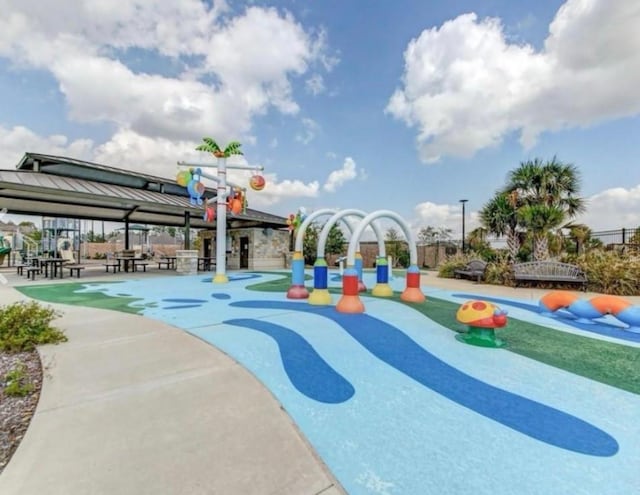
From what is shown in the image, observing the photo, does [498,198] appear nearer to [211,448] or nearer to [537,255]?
[537,255]

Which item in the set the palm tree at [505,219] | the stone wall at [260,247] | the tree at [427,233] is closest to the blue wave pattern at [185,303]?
the stone wall at [260,247]

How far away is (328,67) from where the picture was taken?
12789mm

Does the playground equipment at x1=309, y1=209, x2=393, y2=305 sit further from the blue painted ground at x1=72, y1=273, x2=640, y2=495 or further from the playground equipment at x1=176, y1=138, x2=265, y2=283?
the playground equipment at x1=176, y1=138, x2=265, y2=283

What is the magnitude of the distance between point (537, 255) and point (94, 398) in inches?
590

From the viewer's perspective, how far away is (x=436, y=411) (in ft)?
9.00

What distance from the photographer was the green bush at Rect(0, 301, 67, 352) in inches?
164

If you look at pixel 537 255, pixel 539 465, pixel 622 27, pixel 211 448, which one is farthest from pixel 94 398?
Result: pixel 537 255

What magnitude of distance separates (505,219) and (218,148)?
13.0m

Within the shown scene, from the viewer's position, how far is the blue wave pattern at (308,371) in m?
3.08

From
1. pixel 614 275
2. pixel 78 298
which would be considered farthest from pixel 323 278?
pixel 614 275

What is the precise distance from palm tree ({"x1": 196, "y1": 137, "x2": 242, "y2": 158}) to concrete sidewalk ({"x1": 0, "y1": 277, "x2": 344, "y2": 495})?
979cm

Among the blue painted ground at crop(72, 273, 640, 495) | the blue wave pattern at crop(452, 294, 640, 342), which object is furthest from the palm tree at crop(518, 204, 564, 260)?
the blue painted ground at crop(72, 273, 640, 495)

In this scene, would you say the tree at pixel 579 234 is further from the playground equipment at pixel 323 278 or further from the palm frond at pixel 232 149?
the palm frond at pixel 232 149

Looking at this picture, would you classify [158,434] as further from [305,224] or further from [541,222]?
[541,222]
